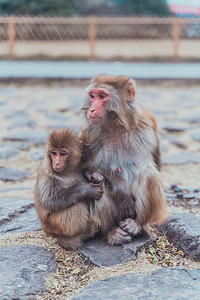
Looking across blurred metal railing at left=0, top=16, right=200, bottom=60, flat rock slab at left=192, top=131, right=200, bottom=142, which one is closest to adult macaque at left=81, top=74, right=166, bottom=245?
flat rock slab at left=192, top=131, right=200, bottom=142

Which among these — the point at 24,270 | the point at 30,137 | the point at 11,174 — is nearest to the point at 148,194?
the point at 24,270

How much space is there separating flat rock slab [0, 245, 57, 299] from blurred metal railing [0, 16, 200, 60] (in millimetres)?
15976

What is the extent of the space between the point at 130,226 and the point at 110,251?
0.22m

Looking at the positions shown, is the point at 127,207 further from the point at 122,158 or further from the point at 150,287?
the point at 150,287

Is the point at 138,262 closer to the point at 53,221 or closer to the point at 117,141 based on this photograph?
the point at 53,221

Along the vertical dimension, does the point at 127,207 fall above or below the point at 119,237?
above

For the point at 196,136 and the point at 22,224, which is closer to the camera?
the point at 22,224

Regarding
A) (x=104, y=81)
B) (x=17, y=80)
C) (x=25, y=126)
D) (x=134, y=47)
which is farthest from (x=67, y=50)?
(x=104, y=81)

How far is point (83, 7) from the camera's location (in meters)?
31.0

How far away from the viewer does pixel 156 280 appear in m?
2.36

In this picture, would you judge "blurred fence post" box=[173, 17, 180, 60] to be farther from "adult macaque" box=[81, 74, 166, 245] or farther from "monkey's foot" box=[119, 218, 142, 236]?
"monkey's foot" box=[119, 218, 142, 236]

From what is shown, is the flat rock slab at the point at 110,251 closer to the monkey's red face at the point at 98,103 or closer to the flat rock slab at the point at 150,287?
the flat rock slab at the point at 150,287

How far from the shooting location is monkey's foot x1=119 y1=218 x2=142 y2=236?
2.78m

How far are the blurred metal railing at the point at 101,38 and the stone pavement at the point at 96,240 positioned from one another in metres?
10.4
